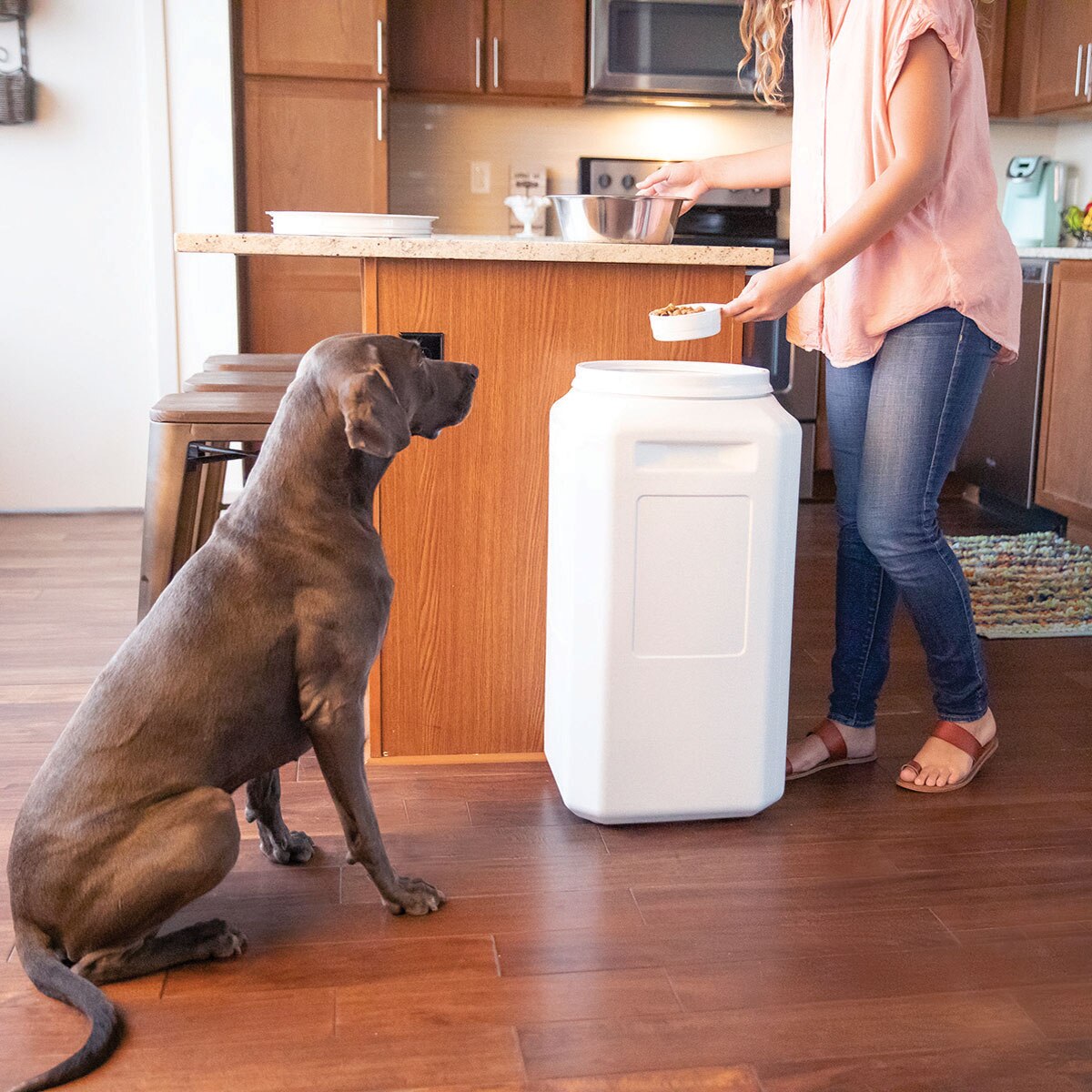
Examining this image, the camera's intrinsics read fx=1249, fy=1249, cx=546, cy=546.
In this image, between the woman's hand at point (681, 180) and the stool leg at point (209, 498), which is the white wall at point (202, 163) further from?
the woman's hand at point (681, 180)

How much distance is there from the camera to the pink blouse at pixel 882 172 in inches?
74.5

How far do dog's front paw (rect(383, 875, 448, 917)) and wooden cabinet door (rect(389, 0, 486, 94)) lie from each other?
11.7 feet

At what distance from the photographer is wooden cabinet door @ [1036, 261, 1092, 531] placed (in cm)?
402

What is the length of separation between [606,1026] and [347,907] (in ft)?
1.48

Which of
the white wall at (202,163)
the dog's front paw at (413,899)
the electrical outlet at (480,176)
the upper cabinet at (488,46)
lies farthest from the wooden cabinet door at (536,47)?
the dog's front paw at (413,899)

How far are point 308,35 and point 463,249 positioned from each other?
261 centimetres

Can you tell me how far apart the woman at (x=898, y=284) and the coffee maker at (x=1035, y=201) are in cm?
308

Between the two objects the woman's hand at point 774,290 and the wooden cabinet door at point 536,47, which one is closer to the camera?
the woman's hand at point 774,290

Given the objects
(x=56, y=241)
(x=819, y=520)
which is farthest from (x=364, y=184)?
(x=819, y=520)

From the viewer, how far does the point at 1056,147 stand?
205 inches

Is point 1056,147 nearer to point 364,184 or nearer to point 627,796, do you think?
point 364,184

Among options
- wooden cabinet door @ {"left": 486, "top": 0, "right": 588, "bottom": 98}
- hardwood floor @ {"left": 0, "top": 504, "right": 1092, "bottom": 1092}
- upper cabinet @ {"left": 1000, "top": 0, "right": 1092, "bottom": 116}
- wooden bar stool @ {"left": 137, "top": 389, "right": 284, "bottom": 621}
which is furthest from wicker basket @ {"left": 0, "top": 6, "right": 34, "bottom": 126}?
upper cabinet @ {"left": 1000, "top": 0, "right": 1092, "bottom": 116}

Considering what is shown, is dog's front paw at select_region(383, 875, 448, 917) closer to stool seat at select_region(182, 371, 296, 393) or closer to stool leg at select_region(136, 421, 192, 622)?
stool leg at select_region(136, 421, 192, 622)

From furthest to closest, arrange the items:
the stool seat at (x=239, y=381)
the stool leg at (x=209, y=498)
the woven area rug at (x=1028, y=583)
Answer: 1. the woven area rug at (x=1028, y=583)
2. the stool leg at (x=209, y=498)
3. the stool seat at (x=239, y=381)
